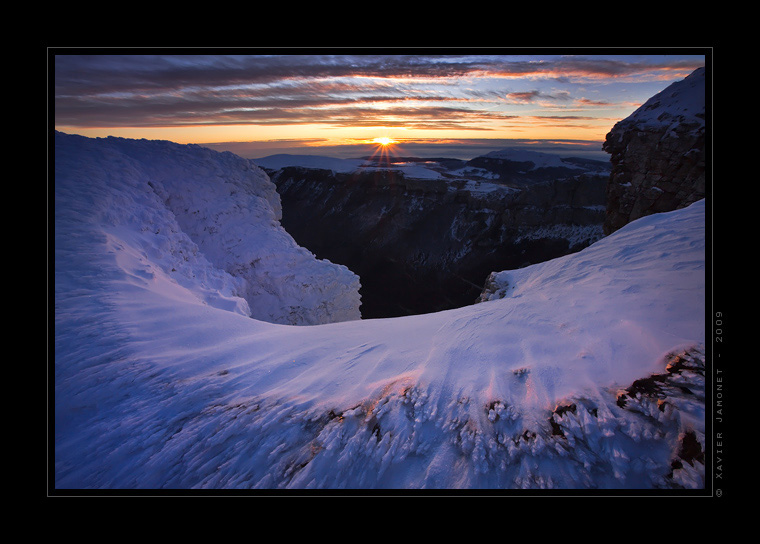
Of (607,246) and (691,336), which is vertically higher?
(607,246)

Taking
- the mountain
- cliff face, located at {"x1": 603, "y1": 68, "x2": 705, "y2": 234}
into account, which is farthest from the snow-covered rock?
the mountain

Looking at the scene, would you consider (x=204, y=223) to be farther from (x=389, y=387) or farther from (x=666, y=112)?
(x=666, y=112)

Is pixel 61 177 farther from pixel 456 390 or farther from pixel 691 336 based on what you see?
pixel 691 336

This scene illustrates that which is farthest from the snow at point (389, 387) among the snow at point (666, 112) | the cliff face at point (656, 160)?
the cliff face at point (656, 160)

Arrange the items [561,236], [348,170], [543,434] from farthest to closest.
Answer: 1. [348,170]
2. [561,236]
3. [543,434]

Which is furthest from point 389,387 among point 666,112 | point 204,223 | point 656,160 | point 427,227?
point 427,227

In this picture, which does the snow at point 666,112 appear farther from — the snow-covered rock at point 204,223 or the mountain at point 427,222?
the mountain at point 427,222

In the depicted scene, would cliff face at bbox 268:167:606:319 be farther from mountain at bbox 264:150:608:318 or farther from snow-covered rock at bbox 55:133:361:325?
snow-covered rock at bbox 55:133:361:325

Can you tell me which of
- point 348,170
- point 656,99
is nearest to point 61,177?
point 656,99
